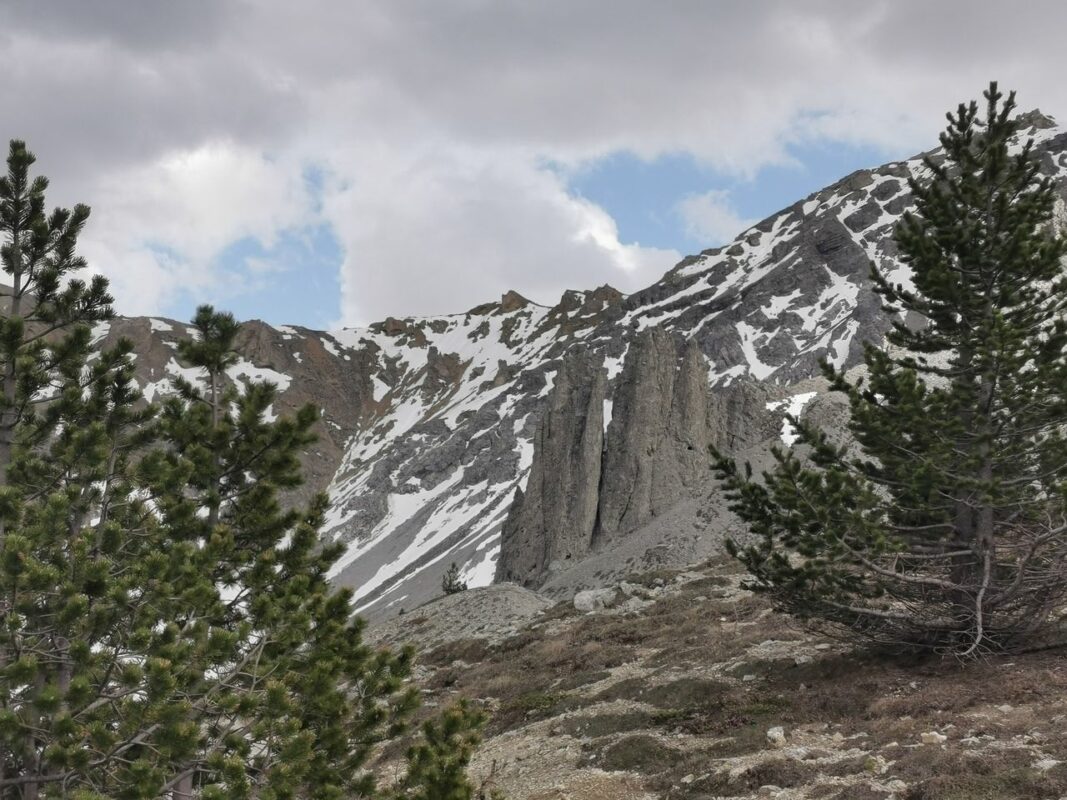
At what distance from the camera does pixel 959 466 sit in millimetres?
15227

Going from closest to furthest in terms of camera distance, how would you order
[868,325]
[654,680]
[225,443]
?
1. [225,443]
2. [654,680]
3. [868,325]

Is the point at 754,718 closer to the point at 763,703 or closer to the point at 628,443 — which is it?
the point at 763,703

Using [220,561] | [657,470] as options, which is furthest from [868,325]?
[220,561]

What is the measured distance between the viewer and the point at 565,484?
276 ft

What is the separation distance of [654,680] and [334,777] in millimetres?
11953

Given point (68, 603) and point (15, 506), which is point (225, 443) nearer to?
point (15, 506)

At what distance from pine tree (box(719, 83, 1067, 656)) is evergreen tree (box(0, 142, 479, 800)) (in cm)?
892

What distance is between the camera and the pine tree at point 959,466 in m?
14.9

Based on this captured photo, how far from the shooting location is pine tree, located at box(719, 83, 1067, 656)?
588 inches

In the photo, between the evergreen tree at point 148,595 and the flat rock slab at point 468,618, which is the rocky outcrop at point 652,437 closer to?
the flat rock slab at point 468,618

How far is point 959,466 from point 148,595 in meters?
14.0

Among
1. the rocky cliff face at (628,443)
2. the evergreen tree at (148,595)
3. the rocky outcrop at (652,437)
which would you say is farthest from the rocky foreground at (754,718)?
the rocky outcrop at (652,437)

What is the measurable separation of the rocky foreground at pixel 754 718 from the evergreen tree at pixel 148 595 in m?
2.42

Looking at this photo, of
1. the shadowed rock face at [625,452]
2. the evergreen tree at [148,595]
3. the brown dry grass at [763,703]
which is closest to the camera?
the evergreen tree at [148,595]
